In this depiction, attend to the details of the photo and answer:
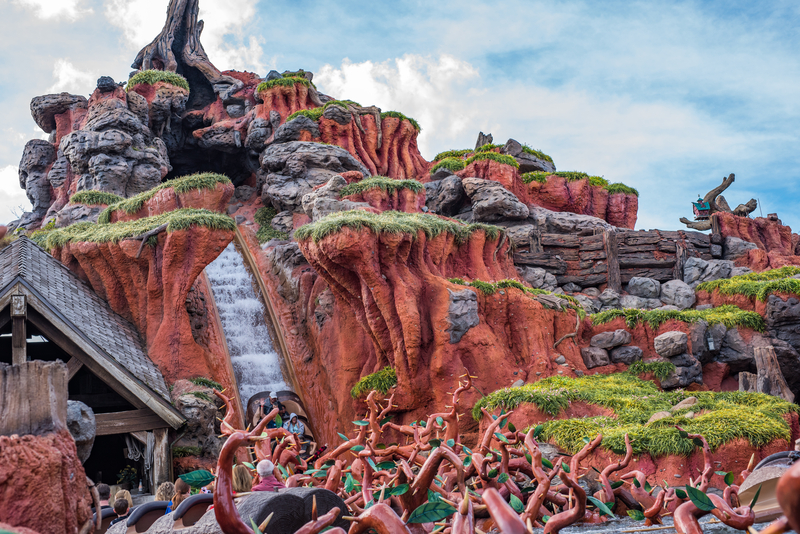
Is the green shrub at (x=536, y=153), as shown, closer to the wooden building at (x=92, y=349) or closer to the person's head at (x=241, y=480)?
the wooden building at (x=92, y=349)

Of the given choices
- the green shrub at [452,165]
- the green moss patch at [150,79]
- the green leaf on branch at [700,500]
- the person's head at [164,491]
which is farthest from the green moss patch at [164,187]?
the green leaf on branch at [700,500]

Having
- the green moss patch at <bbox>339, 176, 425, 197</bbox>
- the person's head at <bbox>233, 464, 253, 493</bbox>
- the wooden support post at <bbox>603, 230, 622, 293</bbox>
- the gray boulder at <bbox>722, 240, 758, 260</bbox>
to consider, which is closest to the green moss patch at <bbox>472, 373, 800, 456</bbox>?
the person's head at <bbox>233, 464, 253, 493</bbox>

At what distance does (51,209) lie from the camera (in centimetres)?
2428

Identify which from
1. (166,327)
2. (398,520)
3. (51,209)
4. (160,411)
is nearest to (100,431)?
(160,411)

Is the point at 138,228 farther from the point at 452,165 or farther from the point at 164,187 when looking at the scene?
the point at 452,165

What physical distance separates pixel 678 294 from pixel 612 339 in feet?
18.6

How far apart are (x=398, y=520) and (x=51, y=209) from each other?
1026 inches

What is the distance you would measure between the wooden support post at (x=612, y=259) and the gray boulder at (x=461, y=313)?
27.4 ft

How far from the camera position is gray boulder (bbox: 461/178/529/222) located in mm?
21969

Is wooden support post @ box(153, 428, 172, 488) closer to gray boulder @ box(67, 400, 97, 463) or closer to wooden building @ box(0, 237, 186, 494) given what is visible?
wooden building @ box(0, 237, 186, 494)

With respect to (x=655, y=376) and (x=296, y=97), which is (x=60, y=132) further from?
(x=655, y=376)

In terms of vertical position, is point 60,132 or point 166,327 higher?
point 60,132

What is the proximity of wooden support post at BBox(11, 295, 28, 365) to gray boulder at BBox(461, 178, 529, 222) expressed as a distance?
1473cm

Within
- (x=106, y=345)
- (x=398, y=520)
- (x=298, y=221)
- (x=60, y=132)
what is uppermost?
(x=60, y=132)
